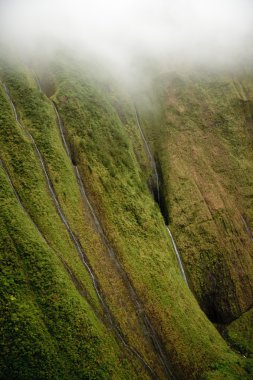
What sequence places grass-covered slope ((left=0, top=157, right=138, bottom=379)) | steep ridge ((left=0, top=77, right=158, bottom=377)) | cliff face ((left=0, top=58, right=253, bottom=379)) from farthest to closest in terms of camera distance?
1. steep ridge ((left=0, top=77, right=158, bottom=377))
2. cliff face ((left=0, top=58, right=253, bottom=379))
3. grass-covered slope ((left=0, top=157, right=138, bottom=379))

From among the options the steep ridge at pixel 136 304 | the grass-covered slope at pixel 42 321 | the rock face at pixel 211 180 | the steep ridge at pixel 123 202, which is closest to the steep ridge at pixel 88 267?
the steep ridge at pixel 136 304

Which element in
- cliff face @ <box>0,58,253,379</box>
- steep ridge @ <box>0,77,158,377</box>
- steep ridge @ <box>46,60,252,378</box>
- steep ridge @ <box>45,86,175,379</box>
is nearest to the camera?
cliff face @ <box>0,58,253,379</box>

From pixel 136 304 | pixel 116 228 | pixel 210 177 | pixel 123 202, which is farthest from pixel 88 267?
pixel 210 177

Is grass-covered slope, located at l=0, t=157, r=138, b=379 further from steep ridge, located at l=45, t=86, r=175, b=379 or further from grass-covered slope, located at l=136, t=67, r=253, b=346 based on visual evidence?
grass-covered slope, located at l=136, t=67, r=253, b=346

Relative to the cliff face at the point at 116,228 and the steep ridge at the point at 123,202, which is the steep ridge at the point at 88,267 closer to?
the cliff face at the point at 116,228

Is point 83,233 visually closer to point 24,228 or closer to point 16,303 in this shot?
point 24,228

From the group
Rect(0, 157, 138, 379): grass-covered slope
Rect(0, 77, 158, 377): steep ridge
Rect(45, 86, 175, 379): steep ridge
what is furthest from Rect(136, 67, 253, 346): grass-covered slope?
Rect(0, 157, 138, 379): grass-covered slope

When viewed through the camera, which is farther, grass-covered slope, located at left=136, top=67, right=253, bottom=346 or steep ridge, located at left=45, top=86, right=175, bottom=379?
grass-covered slope, located at left=136, top=67, right=253, bottom=346

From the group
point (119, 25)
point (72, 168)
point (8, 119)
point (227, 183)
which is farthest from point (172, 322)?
point (119, 25)
